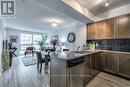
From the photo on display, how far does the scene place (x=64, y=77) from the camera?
2.29 metres

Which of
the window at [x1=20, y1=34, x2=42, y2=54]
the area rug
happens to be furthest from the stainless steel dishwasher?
the window at [x1=20, y1=34, x2=42, y2=54]

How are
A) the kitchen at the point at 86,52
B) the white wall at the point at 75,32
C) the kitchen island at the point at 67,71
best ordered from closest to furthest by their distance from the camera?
the kitchen island at the point at 67,71, the kitchen at the point at 86,52, the white wall at the point at 75,32

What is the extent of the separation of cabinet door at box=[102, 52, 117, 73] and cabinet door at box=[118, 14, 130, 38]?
0.83m

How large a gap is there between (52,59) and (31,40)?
375 inches

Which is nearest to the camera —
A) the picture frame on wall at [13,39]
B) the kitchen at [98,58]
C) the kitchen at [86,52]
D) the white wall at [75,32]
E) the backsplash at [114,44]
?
the kitchen at [98,58]

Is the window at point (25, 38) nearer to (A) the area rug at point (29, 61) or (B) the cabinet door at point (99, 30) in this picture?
(A) the area rug at point (29, 61)

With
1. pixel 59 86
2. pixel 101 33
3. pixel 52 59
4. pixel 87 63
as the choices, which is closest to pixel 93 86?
pixel 87 63

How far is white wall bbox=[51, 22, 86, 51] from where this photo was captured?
18.6ft

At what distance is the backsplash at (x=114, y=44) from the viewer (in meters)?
4.01

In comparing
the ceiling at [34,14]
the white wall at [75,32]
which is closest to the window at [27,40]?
the white wall at [75,32]

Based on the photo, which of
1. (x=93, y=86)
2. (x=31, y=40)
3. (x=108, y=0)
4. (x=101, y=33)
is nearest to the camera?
(x=93, y=86)

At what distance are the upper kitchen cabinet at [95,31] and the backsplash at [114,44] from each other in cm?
35

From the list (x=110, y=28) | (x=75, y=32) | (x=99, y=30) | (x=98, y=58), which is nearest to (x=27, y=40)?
(x=75, y=32)

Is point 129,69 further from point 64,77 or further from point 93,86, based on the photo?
point 64,77
